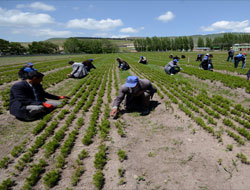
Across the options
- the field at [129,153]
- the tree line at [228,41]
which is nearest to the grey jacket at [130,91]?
the field at [129,153]

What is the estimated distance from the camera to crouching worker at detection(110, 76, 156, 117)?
5062 mm

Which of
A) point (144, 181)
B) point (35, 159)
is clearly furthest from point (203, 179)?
point (35, 159)

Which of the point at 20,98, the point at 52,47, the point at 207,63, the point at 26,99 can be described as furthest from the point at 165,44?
the point at 20,98

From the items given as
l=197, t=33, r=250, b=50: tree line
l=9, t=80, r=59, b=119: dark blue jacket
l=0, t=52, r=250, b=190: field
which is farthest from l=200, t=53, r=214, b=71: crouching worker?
l=197, t=33, r=250, b=50: tree line

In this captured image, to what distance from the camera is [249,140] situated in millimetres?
3900

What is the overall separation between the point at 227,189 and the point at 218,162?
0.68 m

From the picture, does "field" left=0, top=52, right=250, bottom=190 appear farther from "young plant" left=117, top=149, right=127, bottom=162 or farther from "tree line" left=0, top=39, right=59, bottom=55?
"tree line" left=0, top=39, right=59, bottom=55

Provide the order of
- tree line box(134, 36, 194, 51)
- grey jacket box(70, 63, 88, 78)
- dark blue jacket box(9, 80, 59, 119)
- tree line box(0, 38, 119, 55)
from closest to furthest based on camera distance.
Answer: dark blue jacket box(9, 80, 59, 119) < grey jacket box(70, 63, 88, 78) < tree line box(0, 38, 119, 55) < tree line box(134, 36, 194, 51)

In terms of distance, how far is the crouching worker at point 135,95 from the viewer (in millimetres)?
5062

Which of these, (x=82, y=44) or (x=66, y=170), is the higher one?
(x=82, y=44)

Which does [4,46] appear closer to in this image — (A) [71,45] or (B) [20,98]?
(A) [71,45]

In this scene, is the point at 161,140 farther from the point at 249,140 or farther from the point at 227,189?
the point at 249,140

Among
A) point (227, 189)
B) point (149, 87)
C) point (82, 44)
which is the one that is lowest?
point (227, 189)

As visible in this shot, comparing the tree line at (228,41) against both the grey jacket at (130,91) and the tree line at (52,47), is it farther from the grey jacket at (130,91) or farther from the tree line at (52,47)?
the grey jacket at (130,91)
